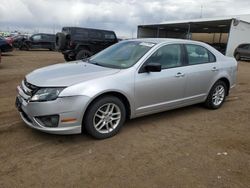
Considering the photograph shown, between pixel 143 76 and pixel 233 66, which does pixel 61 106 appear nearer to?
pixel 143 76

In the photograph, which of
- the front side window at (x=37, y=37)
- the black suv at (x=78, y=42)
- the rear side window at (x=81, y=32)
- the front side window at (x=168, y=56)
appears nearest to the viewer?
the front side window at (x=168, y=56)

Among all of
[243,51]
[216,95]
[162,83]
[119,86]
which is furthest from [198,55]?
[243,51]

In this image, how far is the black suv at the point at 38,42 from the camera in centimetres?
2459

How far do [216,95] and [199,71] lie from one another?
0.97 metres

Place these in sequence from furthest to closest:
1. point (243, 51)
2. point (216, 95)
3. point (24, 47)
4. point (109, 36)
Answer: point (24, 47) → point (243, 51) → point (109, 36) → point (216, 95)

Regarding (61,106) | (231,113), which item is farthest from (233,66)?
(61,106)

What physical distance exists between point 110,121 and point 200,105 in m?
2.82

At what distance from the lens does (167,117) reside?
531 centimetres

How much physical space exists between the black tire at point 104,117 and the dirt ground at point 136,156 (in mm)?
125

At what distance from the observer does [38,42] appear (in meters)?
25.1

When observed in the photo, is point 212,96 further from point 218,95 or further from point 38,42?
point 38,42

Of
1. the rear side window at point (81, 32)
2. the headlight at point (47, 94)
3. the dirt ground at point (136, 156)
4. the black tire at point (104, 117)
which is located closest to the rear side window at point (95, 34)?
the rear side window at point (81, 32)

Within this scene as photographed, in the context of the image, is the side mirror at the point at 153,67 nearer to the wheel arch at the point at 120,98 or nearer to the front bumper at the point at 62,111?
the wheel arch at the point at 120,98

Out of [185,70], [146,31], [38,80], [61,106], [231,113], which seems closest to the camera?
[61,106]
